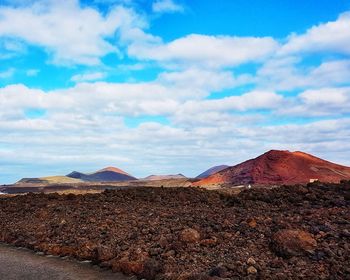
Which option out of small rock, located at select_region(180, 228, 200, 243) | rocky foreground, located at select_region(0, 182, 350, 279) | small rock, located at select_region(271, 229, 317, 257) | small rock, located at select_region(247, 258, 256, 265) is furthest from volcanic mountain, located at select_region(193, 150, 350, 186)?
small rock, located at select_region(247, 258, 256, 265)

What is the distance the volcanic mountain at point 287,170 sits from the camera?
1384 inches

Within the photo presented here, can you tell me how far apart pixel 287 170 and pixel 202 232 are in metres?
27.8

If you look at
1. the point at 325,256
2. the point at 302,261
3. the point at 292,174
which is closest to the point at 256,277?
the point at 302,261

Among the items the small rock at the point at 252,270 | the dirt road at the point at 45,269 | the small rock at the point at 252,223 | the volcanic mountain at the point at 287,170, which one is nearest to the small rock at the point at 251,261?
the small rock at the point at 252,270

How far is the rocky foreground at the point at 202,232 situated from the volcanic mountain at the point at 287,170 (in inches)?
811

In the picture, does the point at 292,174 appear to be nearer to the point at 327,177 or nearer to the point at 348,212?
the point at 327,177

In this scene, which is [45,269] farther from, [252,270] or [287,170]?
[287,170]

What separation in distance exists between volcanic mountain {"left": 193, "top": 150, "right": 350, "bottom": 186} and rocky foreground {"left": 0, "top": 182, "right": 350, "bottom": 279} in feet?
67.5

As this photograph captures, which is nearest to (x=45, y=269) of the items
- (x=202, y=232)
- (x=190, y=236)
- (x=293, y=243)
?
(x=190, y=236)

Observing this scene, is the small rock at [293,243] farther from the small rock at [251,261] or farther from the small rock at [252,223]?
the small rock at [252,223]

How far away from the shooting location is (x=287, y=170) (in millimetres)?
35969

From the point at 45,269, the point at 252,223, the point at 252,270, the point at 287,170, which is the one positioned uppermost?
the point at 287,170

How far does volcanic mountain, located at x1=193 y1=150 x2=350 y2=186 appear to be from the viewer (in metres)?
35.2

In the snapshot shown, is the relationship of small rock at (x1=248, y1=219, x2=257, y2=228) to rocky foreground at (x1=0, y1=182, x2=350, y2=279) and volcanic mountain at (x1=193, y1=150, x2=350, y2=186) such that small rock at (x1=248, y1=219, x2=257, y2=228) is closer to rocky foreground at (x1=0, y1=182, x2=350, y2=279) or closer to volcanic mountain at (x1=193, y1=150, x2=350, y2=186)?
rocky foreground at (x1=0, y1=182, x2=350, y2=279)
